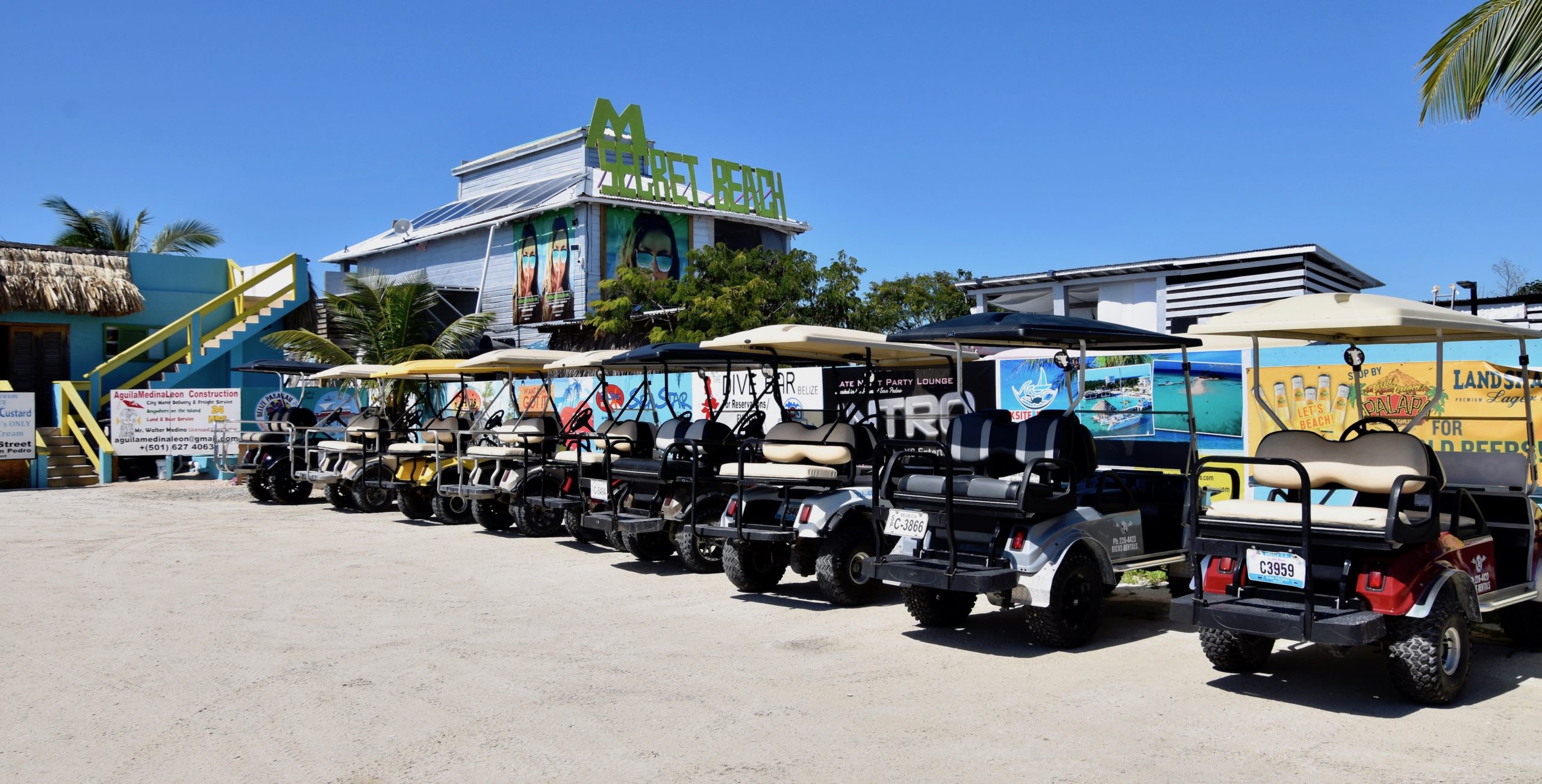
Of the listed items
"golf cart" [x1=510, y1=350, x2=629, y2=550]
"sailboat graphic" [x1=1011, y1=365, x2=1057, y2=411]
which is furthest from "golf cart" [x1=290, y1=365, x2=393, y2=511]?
"sailboat graphic" [x1=1011, y1=365, x2=1057, y2=411]

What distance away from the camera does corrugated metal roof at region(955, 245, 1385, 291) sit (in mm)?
17250

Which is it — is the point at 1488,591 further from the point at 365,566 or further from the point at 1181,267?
the point at 1181,267

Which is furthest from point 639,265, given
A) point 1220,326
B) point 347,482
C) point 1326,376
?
point 1220,326

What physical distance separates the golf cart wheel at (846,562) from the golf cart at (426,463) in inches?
256

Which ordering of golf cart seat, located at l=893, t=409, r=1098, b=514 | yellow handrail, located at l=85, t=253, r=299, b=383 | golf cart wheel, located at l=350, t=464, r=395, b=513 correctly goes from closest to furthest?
golf cart seat, located at l=893, t=409, r=1098, b=514, golf cart wheel, located at l=350, t=464, r=395, b=513, yellow handrail, located at l=85, t=253, r=299, b=383

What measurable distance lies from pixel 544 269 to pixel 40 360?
11.4 metres

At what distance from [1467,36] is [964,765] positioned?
7269 millimetres

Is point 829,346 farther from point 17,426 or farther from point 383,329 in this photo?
point 17,426

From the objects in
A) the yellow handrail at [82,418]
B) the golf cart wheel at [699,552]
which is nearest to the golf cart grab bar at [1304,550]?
the golf cart wheel at [699,552]

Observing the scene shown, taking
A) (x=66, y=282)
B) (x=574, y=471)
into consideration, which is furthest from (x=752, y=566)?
(x=66, y=282)

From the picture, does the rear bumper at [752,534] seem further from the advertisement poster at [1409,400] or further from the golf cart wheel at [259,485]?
the golf cart wheel at [259,485]

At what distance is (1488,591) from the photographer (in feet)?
20.5

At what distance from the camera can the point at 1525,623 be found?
679 centimetres

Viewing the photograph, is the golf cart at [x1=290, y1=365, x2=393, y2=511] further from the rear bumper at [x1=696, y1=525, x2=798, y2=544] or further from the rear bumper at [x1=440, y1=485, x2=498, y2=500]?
the rear bumper at [x1=696, y1=525, x2=798, y2=544]
